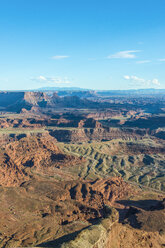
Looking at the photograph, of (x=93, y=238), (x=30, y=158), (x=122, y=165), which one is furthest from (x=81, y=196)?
(x=122, y=165)

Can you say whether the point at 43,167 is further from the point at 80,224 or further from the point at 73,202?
the point at 80,224

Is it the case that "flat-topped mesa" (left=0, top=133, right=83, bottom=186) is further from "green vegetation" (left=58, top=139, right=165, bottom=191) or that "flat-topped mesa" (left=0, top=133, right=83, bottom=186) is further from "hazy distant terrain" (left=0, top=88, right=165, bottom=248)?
"green vegetation" (left=58, top=139, right=165, bottom=191)

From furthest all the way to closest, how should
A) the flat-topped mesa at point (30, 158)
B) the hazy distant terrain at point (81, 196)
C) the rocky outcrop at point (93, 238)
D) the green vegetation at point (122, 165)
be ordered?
the green vegetation at point (122, 165)
the flat-topped mesa at point (30, 158)
the hazy distant terrain at point (81, 196)
the rocky outcrop at point (93, 238)

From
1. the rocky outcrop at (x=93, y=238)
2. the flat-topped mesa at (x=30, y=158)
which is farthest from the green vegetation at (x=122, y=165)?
the rocky outcrop at (x=93, y=238)

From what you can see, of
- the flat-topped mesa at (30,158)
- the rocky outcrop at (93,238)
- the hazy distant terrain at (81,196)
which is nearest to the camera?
the rocky outcrop at (93,238)

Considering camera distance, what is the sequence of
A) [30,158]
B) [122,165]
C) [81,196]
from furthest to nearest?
[122,165] < [30,158] < [81,196]

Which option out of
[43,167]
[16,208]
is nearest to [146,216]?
[16,208]

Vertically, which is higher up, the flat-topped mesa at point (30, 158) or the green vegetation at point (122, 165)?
the flat-topped mesa at point (30, 158)

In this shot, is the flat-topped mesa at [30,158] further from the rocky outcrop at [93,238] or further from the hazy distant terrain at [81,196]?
the rocky outcrop at [93,238]

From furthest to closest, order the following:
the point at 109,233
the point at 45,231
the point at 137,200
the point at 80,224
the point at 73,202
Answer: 1. the point at 137,200
2. the point at 73,202
3. the point at 80,224
4. the point at 45,231
5. the point at 109,233

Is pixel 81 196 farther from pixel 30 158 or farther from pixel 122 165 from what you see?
pixel 122 165

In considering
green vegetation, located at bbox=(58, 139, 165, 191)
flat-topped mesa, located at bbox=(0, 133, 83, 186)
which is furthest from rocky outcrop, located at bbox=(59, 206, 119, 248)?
green vegetation, located at bbox=(58, 139, 165, 191)
